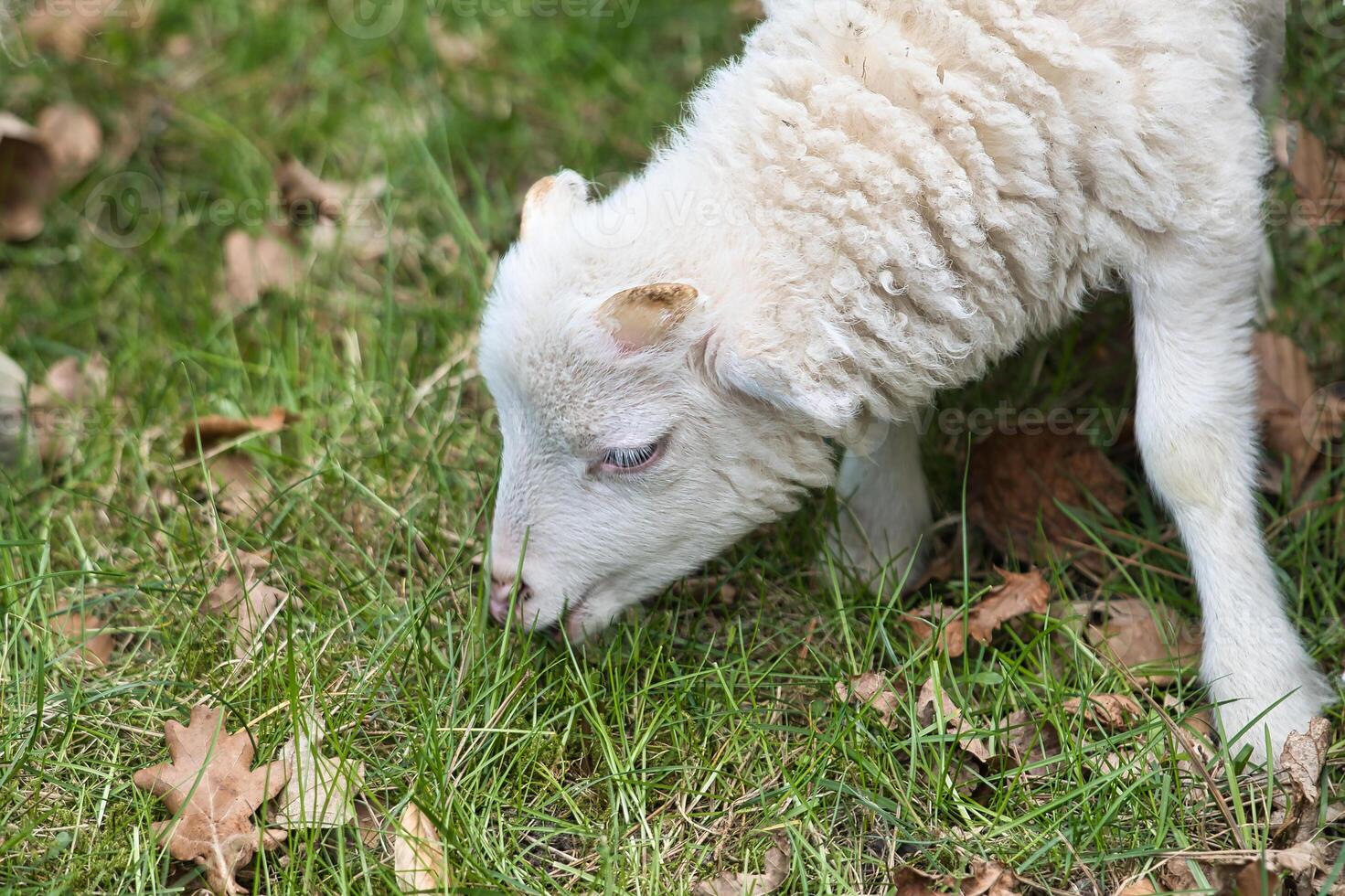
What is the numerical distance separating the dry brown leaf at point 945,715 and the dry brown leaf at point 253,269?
2.92m

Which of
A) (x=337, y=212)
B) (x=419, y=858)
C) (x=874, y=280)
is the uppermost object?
(x=874, y=280)

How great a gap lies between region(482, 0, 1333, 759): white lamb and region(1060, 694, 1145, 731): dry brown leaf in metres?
0.23

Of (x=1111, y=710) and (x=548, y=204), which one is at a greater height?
(x=548, y=204)

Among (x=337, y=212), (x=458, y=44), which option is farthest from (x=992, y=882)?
(x=458, y=44)

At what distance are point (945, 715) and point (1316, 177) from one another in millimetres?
2233

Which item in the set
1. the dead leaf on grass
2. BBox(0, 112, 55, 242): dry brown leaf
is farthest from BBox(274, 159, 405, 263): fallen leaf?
the dead leaf on grass

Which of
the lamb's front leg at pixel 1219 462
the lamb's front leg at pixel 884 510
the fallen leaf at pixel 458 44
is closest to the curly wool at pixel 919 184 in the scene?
the lamb's front leg at pixel 1219 462

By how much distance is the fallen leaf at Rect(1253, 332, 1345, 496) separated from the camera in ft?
13.1

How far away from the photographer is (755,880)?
2941mm

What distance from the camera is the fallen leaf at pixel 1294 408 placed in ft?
13.1

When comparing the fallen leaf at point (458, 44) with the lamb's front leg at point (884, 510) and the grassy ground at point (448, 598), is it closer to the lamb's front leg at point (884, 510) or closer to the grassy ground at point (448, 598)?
the grassy ground at point (448, 598)

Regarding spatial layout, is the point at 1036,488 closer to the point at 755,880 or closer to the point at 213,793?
the point at 755,880

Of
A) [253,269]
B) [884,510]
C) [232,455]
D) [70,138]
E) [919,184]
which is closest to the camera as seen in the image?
[919,184]

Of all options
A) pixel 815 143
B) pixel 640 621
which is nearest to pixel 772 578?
pixel 640 621
